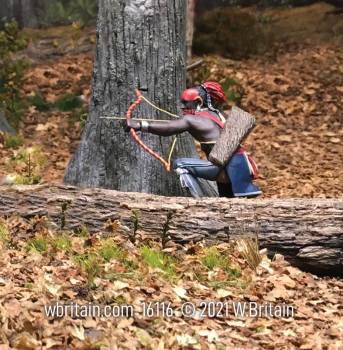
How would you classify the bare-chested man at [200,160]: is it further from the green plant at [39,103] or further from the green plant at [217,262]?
the green plant at [39,103]

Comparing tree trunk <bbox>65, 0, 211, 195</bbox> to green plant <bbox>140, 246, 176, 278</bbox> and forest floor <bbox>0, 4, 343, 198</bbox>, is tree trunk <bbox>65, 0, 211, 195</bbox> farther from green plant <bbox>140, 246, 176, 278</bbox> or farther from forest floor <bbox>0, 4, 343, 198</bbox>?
green plant <bbox>140, 246, 176, 278</bbox>

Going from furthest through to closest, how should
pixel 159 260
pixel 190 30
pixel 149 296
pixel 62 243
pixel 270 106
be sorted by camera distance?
pixel 190 30 → pixel 270 106 → pixel 62 243 → pixel 159 260 → pixel 149 296

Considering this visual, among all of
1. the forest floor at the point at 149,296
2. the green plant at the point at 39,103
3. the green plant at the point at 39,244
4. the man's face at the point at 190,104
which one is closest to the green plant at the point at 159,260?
the forest floor at the point at 149,296

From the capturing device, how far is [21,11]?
14922 millimetres

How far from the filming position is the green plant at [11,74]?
35.9 ft

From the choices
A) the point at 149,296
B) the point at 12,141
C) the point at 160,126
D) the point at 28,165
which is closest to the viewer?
the point at 149,296

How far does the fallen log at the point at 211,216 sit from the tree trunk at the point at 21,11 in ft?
29.1

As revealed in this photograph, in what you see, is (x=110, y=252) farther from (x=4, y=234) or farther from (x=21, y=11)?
(x=21, y=11)

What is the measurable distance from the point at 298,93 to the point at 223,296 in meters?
6.41

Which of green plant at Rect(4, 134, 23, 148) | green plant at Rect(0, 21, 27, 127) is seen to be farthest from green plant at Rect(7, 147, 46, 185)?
green plant at Rect(0, 21, 27, 127)

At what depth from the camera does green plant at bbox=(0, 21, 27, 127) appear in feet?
35.9

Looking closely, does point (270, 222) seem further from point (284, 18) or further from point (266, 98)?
point (284, 18)

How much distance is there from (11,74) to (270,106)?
346 cm

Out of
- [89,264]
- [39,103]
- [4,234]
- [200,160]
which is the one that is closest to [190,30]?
[39,103]
